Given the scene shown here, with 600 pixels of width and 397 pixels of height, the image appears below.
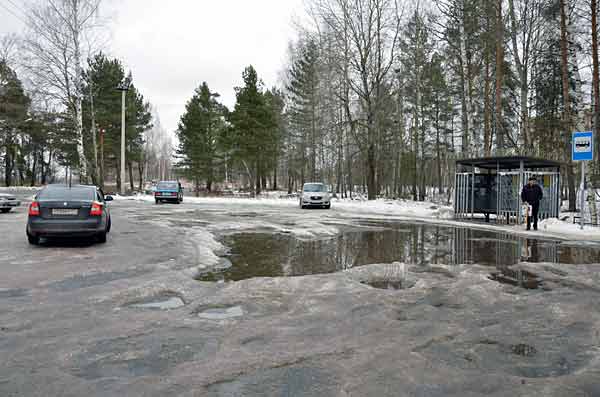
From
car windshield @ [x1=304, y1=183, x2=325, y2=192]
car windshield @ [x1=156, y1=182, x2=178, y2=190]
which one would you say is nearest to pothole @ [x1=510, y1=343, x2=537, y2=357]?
car windshield @ [x1=304, y1=183, x2=325, y2=192]

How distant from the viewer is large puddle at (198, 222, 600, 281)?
8.36 meters

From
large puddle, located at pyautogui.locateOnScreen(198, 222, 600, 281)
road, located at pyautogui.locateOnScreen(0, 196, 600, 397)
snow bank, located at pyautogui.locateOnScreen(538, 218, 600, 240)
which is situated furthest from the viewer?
snow bank, located at pyautogui.locateOnScreen(538, 218, 600, 240)

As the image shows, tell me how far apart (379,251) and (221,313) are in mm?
5700

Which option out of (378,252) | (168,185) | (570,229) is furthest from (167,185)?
(570,229)

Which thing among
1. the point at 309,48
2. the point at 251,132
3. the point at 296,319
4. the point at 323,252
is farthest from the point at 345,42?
the point at 296,319

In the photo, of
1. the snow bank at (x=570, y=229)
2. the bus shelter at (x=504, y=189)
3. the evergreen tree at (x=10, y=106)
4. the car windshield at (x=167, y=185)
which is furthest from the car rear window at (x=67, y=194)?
the evergreen tree at (x=10, y=106)

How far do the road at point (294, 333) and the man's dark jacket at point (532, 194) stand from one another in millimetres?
7886

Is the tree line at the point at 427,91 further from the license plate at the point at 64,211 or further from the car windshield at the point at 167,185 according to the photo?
the license plate at the point at 64,211

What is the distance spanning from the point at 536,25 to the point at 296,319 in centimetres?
2622

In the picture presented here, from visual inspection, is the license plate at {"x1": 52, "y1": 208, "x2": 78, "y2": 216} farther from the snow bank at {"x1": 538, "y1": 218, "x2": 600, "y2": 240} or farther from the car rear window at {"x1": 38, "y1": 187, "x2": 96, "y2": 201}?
the snow bank at {"x1": 538, "y1": 218, "x2": 600, "y2": 240}

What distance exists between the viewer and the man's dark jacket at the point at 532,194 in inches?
612

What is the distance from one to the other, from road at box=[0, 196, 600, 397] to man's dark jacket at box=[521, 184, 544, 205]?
7886 millimetres

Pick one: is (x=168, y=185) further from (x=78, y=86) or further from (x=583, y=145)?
(x=583, y=145)

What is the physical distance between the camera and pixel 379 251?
33.7 ft
